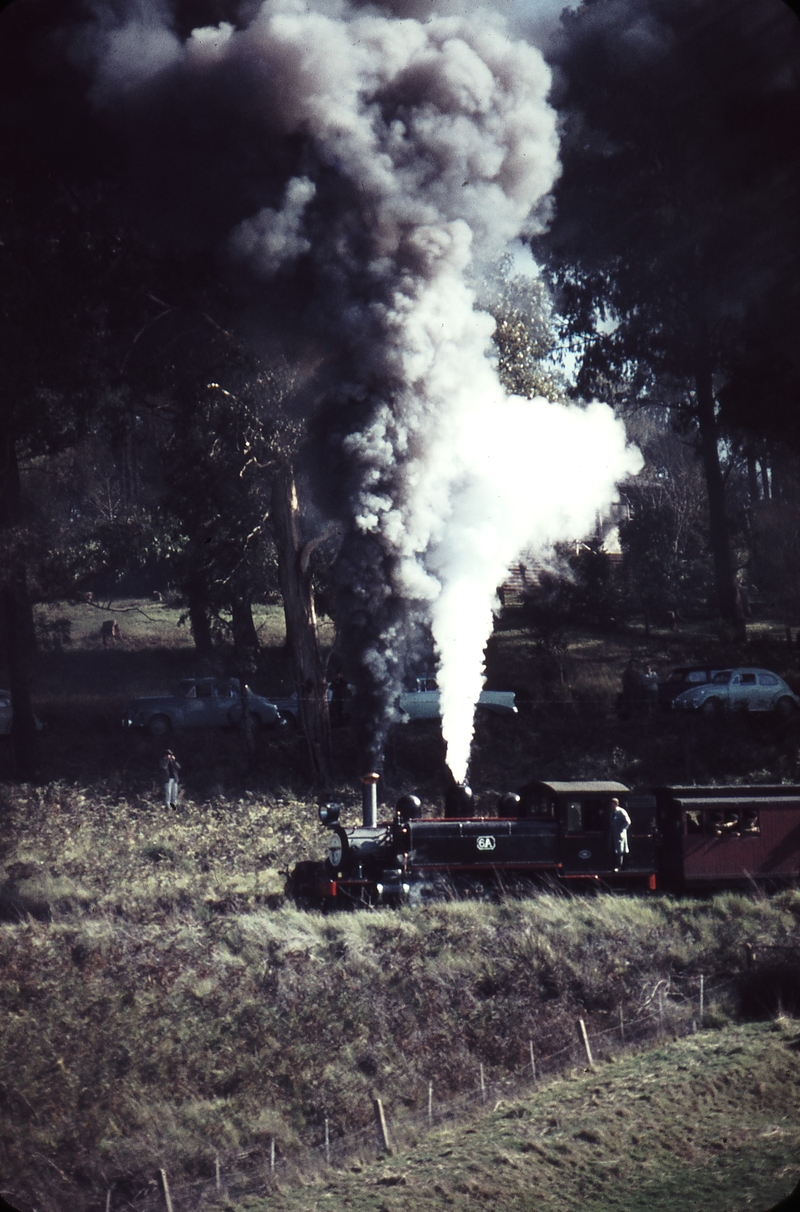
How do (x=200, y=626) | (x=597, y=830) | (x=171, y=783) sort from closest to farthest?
1. (x=597, y=830)
2. (x=171, y=783)
3. (x=200, y=626)

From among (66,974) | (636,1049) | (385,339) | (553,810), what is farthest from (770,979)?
(385,339)

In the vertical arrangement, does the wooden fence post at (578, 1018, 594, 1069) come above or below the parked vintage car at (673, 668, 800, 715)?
below

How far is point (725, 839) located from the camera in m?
19.5

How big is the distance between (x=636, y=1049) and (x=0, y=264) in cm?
2096

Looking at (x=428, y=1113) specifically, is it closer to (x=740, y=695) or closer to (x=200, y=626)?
(x=740, y=695)

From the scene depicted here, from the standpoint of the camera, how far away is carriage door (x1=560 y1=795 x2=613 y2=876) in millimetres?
18453

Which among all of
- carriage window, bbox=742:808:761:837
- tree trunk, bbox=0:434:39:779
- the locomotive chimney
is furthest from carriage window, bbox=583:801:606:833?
tree trunk, bbox=0:434:39:779

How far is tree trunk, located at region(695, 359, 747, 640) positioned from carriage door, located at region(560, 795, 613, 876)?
19020 millimetres

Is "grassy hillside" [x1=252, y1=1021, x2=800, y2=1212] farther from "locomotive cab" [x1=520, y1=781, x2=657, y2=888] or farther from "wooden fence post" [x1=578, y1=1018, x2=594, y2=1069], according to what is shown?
"locomotive cab" [x1=520, y1=781, x2=657, y2=888]

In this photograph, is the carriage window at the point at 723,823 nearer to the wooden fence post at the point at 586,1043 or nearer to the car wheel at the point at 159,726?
the wooden fence post at the point at 586,1043

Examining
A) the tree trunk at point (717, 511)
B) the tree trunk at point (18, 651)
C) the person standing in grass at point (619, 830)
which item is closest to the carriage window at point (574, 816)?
the person standing in grass at point (619, 830)

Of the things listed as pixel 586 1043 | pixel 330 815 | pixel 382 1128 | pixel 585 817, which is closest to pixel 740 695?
pixel 585 817

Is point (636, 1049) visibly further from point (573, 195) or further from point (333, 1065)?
point (573, 195)

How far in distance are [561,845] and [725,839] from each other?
319 centimetres
